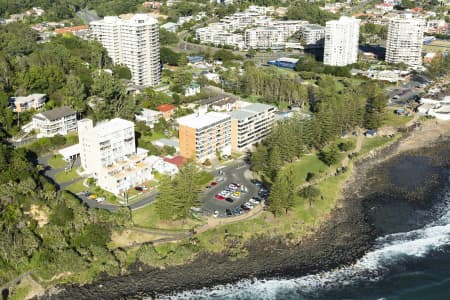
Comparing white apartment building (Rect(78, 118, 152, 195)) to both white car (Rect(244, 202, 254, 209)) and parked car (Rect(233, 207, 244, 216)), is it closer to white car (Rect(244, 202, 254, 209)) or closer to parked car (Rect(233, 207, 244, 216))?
parked car (Rect(233, 207, 244, 216))

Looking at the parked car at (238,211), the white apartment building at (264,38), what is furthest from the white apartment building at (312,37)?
the parked car at (238,211)

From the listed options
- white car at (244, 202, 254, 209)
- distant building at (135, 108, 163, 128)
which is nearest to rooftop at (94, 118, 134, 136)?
distant building at (135, 108, 163, 128)

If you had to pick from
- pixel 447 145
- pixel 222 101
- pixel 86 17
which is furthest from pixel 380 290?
pixel 86 17

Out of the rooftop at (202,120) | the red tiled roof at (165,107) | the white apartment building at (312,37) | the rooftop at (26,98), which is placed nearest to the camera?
the rooftop at (202,120)

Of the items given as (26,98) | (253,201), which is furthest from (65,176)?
(253,201)

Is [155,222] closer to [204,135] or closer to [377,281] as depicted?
[204,135]

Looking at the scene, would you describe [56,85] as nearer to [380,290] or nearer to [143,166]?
[143,166]

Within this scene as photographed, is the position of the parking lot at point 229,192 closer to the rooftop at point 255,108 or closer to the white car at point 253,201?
the white car at point 253,201
